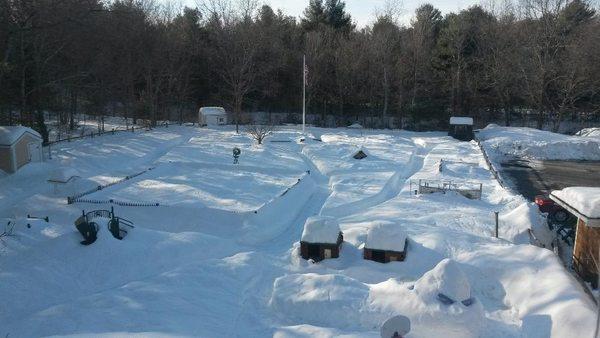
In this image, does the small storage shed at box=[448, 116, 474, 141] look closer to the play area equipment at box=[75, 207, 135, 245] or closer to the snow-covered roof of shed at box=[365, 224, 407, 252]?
the snow-covered roof of shed at box=[365, 224, 407, 252]

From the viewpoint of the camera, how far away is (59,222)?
1884cm

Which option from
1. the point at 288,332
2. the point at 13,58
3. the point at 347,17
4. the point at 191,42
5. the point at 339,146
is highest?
the point at 347,17

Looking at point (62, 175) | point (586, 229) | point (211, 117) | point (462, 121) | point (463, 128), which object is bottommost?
point (586, 229)

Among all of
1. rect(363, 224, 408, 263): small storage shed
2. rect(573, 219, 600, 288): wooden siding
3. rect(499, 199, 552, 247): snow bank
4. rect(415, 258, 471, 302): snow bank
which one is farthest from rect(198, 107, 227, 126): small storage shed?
rect(415, 258, 471, 302): snow bank

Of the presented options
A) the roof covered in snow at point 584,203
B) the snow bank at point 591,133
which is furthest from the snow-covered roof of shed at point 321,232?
the snow bank at point 591,133

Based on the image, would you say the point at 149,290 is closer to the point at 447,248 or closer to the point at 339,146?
the point at 447,248

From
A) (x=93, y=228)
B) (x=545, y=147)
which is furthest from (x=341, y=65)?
(x=93, y=228)

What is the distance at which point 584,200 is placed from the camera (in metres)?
13.0

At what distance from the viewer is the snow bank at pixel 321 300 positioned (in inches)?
436

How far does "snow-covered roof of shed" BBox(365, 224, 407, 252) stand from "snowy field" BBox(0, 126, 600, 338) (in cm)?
44

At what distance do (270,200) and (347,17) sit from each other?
46.1 meters

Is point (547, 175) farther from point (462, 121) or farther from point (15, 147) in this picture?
point (15, 147)

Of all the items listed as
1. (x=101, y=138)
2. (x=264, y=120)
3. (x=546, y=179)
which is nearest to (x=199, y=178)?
(x=101, y=138)

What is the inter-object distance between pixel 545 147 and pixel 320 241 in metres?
26.8
